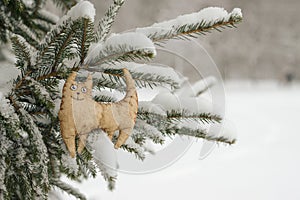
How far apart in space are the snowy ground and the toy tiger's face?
0.92 m

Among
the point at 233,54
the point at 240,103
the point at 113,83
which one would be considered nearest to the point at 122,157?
the point at 113,83

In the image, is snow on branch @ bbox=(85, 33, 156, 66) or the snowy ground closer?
snow on branch @ bbox=(85, 33, 156, 66)

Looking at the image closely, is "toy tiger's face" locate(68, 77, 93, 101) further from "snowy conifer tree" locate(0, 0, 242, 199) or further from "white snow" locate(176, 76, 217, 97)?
"white snow" locate(176, 76, 217, 97)

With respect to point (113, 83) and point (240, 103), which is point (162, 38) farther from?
point (240, 103)

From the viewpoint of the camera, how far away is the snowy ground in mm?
2781

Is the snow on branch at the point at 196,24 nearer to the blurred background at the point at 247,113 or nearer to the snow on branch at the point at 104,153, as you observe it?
the blurred background at the point at 247,113

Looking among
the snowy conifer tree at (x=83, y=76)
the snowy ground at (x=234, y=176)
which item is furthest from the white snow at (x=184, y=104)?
the snowy ground at (x=234, y=176)

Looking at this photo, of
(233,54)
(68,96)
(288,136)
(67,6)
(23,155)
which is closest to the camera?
(68,96)

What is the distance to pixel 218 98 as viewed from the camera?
67 cm

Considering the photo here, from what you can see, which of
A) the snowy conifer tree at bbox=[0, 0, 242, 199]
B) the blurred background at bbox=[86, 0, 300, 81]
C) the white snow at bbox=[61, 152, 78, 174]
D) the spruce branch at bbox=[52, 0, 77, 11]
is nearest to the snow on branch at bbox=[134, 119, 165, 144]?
the snowy conifer tree at bbox=[0, 0, 242, 199]

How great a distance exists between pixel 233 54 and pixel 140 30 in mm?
11124

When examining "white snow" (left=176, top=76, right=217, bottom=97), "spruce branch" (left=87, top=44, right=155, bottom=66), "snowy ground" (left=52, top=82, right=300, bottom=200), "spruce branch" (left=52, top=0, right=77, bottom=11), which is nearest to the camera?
"spruce branch" (left=87, top=44, right=155, bottom=66)

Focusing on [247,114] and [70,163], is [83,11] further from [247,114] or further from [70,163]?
[247,114]

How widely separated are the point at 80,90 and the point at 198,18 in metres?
0.18
